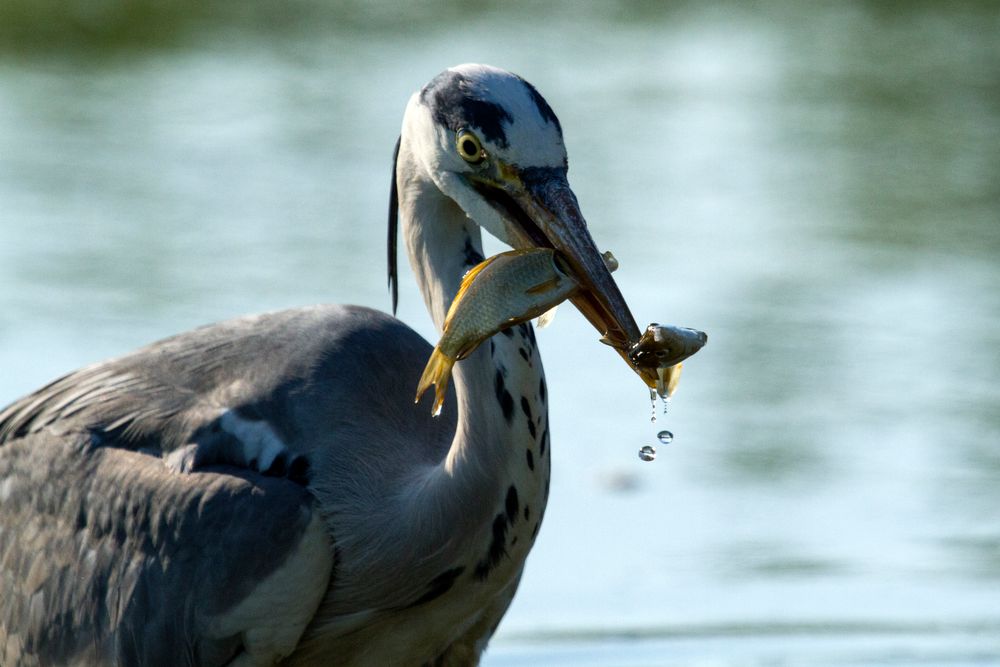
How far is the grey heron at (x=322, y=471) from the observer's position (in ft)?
12.1

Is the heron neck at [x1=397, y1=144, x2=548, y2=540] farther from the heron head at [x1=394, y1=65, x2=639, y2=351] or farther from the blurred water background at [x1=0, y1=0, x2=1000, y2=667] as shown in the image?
the blurred water background at [x1=0, y1=0, x2=1000, y2=667]

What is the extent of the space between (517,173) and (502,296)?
0.88ft

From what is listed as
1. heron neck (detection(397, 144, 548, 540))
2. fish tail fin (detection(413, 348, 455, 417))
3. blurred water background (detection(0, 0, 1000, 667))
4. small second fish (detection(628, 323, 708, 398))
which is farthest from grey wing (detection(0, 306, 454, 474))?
blurred water background (detection(0, 0, 1000, 667))

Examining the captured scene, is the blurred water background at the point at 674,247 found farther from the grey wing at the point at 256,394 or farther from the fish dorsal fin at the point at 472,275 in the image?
the fish dorsal fin at the point at 472,275

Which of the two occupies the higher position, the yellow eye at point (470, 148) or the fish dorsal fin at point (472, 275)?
the yellow eye at point (470, 148)

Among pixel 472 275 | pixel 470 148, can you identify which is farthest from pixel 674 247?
pixel 472 275

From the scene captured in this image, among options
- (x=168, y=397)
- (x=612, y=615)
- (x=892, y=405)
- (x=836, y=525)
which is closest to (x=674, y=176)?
(x=892, y=405)

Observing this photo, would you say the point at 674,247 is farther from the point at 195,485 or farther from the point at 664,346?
the point at 664,346

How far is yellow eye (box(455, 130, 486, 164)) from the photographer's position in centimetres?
362

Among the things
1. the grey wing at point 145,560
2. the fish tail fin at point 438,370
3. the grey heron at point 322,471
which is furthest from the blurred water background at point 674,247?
the fish tail fin at point 438,370

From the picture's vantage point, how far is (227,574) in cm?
397

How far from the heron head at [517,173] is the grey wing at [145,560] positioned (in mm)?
817

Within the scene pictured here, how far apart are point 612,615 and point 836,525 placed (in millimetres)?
1035

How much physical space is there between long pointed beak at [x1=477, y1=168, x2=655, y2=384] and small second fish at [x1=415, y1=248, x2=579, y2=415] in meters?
0.03
